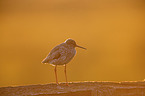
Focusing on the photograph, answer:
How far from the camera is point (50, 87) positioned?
7984mm

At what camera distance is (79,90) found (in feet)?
24.1

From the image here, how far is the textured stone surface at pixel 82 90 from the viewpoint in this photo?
7230 millimetres

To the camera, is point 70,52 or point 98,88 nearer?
point 98,88

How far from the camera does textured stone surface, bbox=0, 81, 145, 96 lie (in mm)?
7230

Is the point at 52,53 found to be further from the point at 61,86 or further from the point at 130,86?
the point at 130,86

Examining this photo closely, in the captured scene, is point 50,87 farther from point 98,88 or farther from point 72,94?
point 98,88

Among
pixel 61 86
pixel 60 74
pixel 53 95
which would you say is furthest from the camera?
pixel 60 74

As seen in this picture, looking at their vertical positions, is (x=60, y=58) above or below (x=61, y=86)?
above

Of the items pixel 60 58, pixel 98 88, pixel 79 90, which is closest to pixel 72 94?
pixel 79 90

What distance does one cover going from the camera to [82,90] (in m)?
7.36

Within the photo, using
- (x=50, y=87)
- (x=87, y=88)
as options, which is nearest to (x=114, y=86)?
(x=87, y=88)

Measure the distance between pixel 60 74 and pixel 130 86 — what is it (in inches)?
307

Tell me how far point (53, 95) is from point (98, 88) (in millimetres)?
1433

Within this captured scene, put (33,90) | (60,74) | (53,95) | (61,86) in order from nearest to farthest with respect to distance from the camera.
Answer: (53,95) → (33,90) → (61,86) → (60,74)
